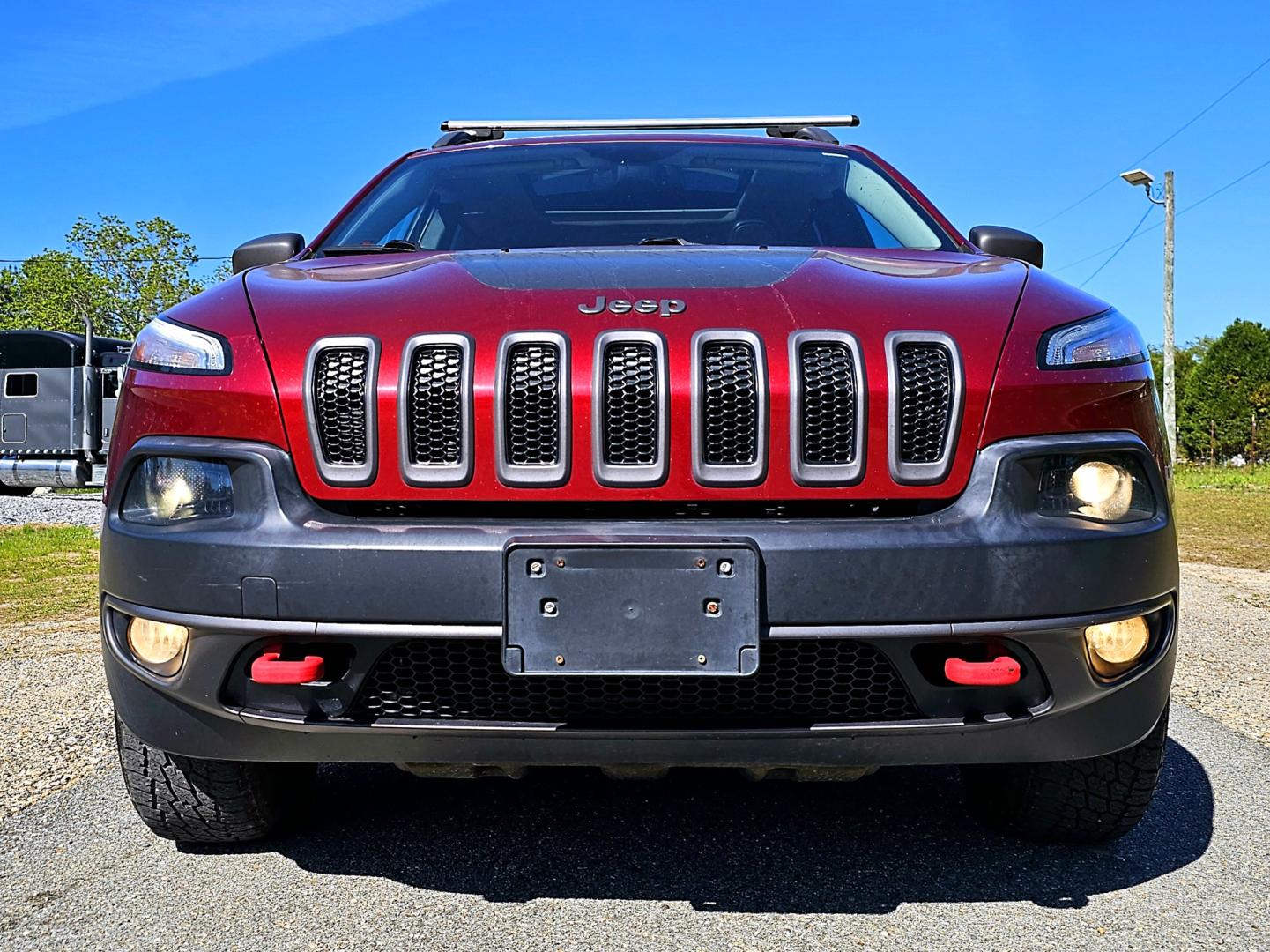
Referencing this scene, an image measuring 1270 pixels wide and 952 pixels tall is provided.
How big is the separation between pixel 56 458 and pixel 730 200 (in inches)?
598

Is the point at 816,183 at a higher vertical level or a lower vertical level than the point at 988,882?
higher

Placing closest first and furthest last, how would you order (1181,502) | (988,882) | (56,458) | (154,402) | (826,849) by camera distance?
(154,402)
(988,882)
(826,849)
(56,458)
(1181,502)

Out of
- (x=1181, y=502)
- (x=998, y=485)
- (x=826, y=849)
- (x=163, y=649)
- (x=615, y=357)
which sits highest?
(x=615, y=357)

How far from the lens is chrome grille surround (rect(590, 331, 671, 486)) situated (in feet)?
6.98

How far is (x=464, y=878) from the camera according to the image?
8.39ft

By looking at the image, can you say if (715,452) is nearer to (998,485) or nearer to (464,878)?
(998,485)

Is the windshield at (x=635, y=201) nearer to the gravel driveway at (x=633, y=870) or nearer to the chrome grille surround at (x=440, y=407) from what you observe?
the chrome grille surround at (x=440, y=407)

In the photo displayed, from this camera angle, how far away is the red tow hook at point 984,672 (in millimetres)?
2135

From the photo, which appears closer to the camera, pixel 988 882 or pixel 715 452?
pixel 715 452

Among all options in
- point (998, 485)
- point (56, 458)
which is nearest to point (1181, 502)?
point (56, 458)

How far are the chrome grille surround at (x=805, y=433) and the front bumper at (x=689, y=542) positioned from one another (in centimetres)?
9

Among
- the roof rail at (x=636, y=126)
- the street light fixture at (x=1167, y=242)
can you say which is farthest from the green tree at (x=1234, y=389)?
the roof rail at (x=636, y=126)

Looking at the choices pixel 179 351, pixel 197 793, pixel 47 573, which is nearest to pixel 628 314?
pixel 179 351

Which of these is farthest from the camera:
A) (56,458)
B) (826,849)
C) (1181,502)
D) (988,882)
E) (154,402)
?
(1181,502)
